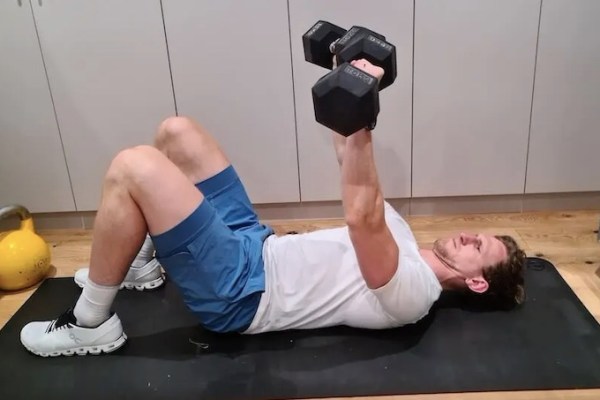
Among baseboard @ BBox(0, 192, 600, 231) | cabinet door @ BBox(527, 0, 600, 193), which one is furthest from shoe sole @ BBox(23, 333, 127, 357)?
cabinet door @ BBox(527, 0, 600, 193)

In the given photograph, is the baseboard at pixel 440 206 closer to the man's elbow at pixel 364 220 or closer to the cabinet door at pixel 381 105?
the cabinet door at pixel 381 105

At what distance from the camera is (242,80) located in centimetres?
241

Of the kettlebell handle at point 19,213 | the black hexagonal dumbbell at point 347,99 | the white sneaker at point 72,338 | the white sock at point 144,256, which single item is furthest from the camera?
the kettlebell handle at point 19,213

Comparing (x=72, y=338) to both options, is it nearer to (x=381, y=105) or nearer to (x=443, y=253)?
(x=443, y=253)

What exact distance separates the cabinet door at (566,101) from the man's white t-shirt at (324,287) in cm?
109

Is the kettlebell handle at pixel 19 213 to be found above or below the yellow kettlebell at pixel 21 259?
above

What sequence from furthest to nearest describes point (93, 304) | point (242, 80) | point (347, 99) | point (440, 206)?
point (440, 206)
point (242, 80)
point (93, 304)
point (347, 99)

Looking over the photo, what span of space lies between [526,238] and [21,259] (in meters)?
1.89

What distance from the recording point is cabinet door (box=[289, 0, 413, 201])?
2303mm

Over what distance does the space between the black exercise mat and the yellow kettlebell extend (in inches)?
→ 10.2

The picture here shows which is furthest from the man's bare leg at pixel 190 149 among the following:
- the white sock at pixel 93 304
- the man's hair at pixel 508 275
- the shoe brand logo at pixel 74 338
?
the man's hair at pixel 508 275

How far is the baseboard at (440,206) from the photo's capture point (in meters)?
2.63

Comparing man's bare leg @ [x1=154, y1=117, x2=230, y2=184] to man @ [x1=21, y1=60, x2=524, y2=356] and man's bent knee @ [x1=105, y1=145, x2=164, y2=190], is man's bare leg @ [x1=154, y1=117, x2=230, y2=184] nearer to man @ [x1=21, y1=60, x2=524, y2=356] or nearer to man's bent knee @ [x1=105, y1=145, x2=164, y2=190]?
man @ [x1=21, y1=60, x2=524, y2=356]

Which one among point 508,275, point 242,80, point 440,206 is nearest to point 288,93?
point 242,80
